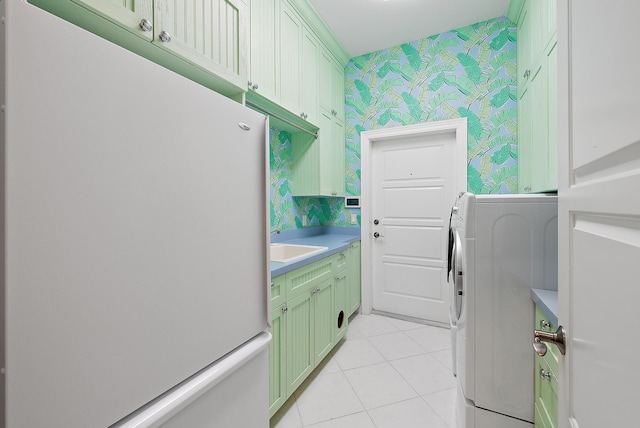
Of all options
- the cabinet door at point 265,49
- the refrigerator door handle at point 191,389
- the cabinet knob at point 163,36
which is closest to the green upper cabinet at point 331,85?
the cabinet door at point 265,49

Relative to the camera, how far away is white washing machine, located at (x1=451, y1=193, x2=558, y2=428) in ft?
3.80

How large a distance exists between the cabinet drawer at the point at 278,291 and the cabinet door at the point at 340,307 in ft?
2.56

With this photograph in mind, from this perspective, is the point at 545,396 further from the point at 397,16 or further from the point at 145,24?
the point at 397,16

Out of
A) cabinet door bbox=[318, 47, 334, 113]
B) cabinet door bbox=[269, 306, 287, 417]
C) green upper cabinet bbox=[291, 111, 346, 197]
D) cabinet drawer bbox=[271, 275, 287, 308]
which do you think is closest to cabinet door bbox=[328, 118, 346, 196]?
green upper cabinet bbox=[291, 111, 346, 197]

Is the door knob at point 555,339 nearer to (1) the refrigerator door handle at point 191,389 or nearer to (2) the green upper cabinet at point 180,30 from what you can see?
(1) the refrigerator door handle at point 191,389

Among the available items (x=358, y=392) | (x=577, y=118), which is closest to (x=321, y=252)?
(x=358, y=392)

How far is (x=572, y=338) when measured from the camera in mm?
549

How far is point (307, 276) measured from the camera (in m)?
1.71

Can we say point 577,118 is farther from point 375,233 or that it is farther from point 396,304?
point 396,304

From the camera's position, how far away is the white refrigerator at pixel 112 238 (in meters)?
0.42

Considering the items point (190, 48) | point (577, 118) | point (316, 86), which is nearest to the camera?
point (577, 118)

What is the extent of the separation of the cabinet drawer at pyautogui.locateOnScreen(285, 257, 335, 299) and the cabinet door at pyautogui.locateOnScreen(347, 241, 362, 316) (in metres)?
0.61

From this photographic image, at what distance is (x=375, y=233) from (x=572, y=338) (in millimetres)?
2407

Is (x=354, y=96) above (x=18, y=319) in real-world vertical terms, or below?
above
